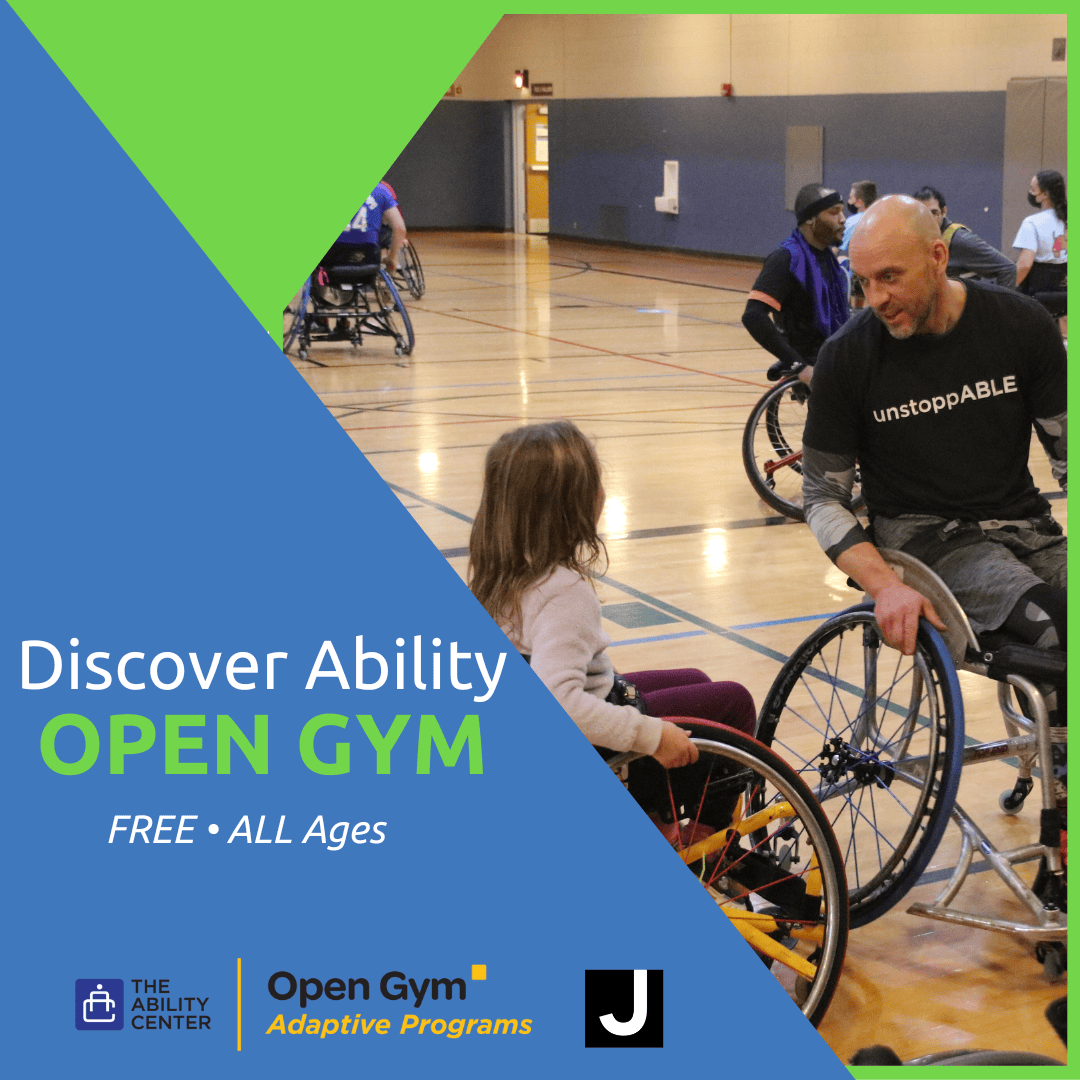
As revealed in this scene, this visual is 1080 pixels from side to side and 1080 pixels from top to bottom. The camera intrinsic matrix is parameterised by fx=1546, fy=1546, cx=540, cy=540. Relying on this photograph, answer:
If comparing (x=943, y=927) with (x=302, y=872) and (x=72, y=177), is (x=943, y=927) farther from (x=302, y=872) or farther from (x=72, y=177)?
(x=72, y=177)

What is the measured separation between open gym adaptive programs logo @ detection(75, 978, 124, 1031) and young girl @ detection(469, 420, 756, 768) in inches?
26.4

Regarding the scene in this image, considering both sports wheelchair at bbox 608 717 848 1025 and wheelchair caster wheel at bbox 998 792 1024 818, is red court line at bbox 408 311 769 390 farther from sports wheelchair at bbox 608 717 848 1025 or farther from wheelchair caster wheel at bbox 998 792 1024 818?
sports wheelchair at bbox 608 717 848 1025

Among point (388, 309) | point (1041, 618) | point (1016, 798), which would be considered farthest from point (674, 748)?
point (388, 309)

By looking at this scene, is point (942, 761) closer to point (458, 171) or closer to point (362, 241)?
point (362, 241)

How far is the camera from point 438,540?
505 centimetres

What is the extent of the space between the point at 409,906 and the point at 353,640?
0.27 meters

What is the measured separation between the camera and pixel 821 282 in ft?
16.8

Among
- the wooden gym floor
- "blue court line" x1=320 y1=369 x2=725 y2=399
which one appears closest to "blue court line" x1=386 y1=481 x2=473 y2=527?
the wooden gym floor

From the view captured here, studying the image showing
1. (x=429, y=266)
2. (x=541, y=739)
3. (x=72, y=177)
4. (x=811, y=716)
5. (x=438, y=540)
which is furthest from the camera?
(x=429, y=266)

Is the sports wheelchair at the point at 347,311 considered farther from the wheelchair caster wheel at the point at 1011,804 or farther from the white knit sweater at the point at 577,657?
the white knit sweater at the point at 577,657

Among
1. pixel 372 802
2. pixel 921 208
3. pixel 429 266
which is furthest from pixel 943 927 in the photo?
pixel 429 266

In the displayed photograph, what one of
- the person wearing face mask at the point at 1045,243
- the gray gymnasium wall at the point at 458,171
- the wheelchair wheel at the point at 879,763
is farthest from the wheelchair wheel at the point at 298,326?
the gray gymnasium wall at the point at 458,171

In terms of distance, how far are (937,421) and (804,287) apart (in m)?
2.74

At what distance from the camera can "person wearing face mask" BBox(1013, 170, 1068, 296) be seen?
8633 mm
